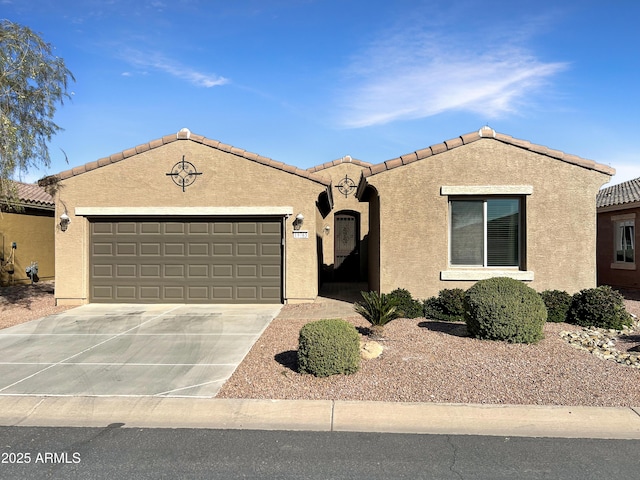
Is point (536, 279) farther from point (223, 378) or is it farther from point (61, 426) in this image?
point (61, 426)

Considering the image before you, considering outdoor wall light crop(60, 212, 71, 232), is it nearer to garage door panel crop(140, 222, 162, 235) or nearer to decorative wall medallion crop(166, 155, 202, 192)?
garage door panel crop(140, 222, 162, 235)

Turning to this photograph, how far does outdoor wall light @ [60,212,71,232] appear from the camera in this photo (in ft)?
37.6

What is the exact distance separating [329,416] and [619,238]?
1528cm

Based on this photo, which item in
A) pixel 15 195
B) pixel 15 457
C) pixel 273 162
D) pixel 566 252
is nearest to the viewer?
pixel 15 457

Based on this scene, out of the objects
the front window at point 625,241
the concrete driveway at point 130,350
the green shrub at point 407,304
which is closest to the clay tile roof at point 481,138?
the green shrub at point 407,304

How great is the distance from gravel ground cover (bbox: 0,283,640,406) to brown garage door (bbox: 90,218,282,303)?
391 centimetres

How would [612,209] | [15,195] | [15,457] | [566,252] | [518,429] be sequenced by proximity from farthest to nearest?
[612,209] → [15,195] → [566,252] → [518,429] → [15,457]

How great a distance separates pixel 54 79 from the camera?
10.9 m

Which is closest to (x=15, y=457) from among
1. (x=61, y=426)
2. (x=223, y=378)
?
(x=61, y=426)

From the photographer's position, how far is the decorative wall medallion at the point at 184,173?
11539 millimetres

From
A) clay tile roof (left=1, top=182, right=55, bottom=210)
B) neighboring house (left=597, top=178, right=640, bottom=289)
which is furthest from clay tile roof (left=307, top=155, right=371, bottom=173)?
clay tile roof (left=1, top=182, right=55, bottom=210)

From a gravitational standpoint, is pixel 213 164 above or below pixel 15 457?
above

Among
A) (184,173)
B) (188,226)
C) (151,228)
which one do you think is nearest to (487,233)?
(188,226)

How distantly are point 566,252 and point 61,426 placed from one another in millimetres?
10124
